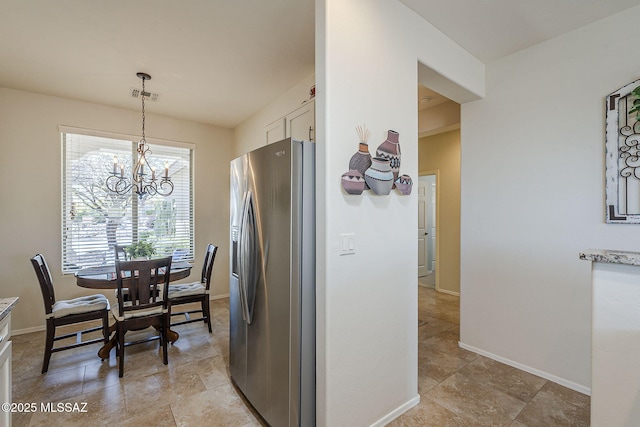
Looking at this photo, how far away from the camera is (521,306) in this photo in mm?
2570

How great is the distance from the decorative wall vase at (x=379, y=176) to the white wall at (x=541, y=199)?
151cm

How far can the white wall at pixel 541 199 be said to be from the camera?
7.16ft

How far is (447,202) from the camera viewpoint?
16.6 feet

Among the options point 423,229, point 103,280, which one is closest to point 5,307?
point 103,280

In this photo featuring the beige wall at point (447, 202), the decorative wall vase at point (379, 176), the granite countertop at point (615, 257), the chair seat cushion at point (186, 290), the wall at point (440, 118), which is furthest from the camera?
the beige wall at point (447, 202)

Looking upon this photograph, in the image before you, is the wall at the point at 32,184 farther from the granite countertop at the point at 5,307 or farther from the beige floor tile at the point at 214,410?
the granite countertop at the point at 5,307

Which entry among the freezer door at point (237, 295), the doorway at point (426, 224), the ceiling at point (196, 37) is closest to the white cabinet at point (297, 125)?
the ceiling at point (196, 37)

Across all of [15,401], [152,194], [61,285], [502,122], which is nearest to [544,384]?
[502,122]

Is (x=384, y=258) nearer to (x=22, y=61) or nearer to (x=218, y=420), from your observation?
(x=218, y=420)

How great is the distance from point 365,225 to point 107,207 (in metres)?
3.87

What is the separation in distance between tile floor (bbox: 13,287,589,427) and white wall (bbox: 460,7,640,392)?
341 millimetres

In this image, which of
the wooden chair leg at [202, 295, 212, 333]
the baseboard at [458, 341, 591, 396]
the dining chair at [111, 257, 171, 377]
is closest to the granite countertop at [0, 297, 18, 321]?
the dining chair at [111, 257, 171, 377]

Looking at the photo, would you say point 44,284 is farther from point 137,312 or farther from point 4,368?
point 4,368

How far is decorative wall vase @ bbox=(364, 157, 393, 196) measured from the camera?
1.79 m
